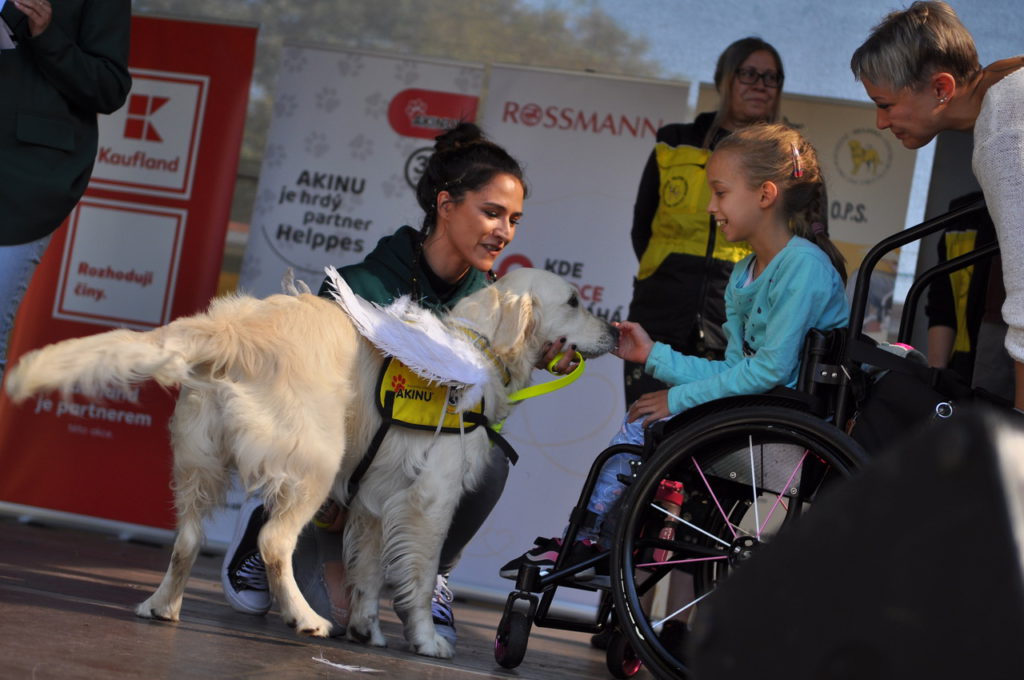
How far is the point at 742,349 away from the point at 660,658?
99 centimetres

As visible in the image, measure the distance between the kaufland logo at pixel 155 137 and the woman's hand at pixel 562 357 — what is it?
2.66 meters

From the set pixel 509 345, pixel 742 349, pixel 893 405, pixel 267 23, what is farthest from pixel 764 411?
pixel 267 23

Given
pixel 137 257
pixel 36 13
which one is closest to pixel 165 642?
pixel 36 13

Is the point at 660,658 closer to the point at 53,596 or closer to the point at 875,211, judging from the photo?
the point at 53,596

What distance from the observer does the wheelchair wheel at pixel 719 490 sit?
2.30 metres

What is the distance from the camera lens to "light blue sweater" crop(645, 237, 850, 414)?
2656 mm

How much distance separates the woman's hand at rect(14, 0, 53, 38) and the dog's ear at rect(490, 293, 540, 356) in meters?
1.67

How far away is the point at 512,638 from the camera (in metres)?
2.81

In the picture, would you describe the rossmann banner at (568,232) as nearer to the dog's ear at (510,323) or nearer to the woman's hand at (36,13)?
the dog's ear at (510,323)

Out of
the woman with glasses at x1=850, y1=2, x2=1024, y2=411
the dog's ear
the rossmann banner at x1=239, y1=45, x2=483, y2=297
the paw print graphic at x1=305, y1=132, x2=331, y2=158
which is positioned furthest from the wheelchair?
the paw print graphic at x1=305, y1=132, x2=331, y2=158

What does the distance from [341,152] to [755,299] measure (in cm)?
296

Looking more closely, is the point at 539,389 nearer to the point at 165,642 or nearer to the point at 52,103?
the point at 165,642

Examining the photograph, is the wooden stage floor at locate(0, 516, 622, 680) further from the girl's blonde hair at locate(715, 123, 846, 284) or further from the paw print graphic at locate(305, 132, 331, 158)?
the paw print graphic at locate(305, 132, 331, 158)

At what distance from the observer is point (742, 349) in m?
3.00
